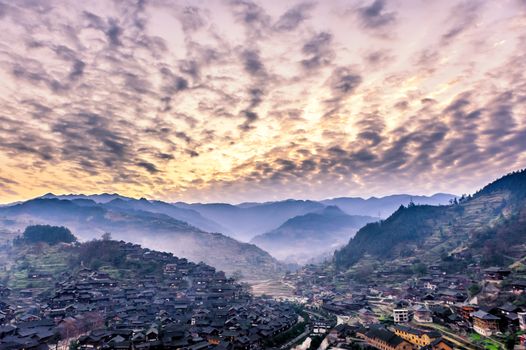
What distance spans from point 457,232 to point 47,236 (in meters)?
143

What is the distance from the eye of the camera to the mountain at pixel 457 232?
279 feet

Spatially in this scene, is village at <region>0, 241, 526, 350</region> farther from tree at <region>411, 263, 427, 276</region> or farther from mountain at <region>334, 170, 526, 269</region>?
mountain at <region>334, 170, 526, 269</region>

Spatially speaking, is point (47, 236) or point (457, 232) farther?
point (457, 232)

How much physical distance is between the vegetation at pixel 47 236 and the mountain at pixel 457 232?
9961 centimetres

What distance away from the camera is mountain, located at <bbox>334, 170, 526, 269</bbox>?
85.1 meters

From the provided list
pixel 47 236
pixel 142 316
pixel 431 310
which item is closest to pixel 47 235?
pixel 47 236

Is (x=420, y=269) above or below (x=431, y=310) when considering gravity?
above

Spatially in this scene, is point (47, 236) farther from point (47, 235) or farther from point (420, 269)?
point (420, 269)

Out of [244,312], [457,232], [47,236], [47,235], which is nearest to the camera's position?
[244,312]

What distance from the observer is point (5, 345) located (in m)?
38.9

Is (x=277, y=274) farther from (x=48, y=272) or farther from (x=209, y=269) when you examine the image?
(x=48, y=272)

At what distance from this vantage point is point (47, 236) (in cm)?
10881

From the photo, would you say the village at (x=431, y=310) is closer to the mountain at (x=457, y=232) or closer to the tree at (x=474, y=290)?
the tree at (x=474, y=290)

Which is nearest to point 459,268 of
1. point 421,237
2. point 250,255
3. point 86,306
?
point 421,237
